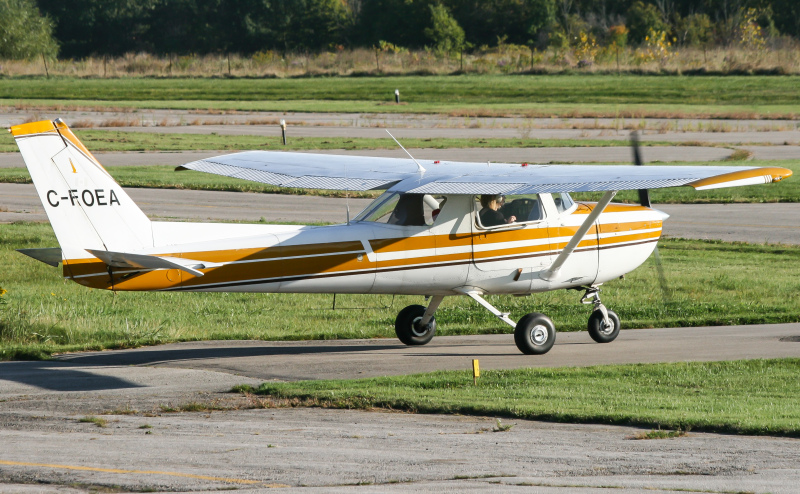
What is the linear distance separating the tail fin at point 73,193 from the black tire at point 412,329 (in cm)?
450

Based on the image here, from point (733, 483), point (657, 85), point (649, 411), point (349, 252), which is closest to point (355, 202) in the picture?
point (349, 252)

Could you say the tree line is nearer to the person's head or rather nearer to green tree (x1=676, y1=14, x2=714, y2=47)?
green tree (x1=676, y1=14, x2=714, y2=47)

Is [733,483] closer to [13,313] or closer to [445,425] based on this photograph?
[445,425]

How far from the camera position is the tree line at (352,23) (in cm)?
8775

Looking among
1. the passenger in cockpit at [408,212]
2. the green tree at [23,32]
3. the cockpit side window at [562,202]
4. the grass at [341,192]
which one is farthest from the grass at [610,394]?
the green tree at [23,32]

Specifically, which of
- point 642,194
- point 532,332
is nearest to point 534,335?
point 532,332

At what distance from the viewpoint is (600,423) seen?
10172mm

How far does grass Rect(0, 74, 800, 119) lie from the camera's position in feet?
190

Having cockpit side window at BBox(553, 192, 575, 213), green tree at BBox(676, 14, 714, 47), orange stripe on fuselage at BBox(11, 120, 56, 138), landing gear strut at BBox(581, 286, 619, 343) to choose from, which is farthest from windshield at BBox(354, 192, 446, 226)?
green tree at BBox(676, 14, 714, 47)

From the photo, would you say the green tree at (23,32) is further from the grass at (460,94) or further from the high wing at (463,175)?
the high wing at (463,175)

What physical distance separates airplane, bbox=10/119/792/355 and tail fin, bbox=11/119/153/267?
1 centimetres

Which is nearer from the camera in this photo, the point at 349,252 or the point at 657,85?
the point at 349,252

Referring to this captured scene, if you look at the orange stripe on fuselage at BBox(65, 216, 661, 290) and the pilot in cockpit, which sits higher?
the pilot in cockpit

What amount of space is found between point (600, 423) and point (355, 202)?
2123 cm
